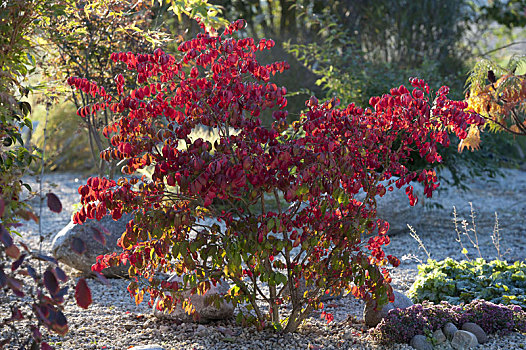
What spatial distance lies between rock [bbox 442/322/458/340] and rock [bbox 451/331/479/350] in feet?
0.17

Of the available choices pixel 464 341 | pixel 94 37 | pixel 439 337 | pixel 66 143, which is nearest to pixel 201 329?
pixel 439 337

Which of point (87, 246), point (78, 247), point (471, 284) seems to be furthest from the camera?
point (87, 246)

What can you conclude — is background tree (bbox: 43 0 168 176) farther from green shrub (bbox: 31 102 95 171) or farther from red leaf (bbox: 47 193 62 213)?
green shrub (bbox: 31 102 95 171)

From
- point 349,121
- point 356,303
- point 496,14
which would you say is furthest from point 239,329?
point 496,14

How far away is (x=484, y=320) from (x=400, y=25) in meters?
6.75

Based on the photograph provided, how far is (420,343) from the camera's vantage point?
300cm

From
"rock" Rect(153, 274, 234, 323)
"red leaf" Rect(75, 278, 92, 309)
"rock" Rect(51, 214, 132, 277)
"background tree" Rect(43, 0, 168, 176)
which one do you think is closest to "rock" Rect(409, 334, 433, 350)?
"rock" Rect(153, 274, 234, 323)

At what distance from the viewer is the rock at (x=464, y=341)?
299 cm

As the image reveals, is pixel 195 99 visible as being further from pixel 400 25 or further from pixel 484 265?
pixel 400 25

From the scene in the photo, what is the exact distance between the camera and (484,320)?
3178 mm

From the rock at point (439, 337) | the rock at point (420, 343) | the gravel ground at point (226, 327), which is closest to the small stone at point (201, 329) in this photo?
the gravel ground at point (226, 327)

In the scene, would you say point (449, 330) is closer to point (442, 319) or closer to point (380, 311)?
point (442, 319)

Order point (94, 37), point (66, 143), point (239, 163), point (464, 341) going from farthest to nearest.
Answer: point (66, 143) → point (94, 37) → point (464, 341) → point (239, 163)

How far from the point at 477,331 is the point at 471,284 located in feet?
2.01
